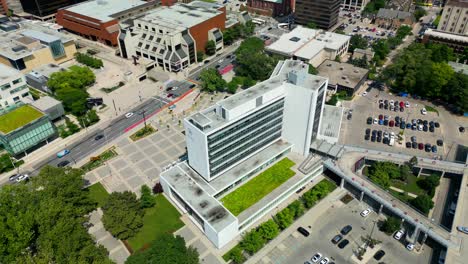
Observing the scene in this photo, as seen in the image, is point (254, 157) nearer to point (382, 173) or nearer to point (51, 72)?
point (382, 173)

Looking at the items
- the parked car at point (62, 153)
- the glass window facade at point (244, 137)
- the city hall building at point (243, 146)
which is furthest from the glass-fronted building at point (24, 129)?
the glass window facade at point (244, 137)

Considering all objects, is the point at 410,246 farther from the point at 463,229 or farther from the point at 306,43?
the point at 306,43

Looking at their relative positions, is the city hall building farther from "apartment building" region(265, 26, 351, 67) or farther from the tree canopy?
"apartment building" region(265, 26, 351, 67)

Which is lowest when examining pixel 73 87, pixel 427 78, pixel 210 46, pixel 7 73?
pixel 73 87

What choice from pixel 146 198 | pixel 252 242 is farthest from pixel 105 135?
pixel 252 242

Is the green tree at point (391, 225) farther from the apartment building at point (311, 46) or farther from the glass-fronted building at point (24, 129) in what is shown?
the glass-fronted building at point (24, 129)

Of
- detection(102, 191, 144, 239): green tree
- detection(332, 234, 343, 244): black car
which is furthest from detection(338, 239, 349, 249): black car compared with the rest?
detection(102, 191, 144, 239): green tree
